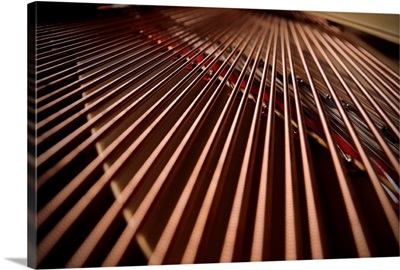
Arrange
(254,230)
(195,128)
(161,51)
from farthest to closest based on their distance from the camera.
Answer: (161,51)
(195,128)
(254,230)

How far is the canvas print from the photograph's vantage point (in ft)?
3.97

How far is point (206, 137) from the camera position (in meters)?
1.33

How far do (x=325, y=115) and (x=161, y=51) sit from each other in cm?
58

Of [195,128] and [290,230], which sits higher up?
[195,128]

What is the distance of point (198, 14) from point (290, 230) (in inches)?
29.9

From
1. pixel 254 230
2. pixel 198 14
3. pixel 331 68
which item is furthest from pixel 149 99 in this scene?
pixel 331 68

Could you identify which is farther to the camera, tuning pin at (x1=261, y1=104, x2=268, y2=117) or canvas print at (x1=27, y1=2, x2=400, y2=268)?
tuning pin at (x1=261, y1=104, x2=268, y2=117)

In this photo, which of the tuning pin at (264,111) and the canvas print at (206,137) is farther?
the tuning pin at (264,111)

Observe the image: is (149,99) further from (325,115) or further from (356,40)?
(356,40)

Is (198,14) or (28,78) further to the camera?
(198,14)

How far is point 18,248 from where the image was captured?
129cm

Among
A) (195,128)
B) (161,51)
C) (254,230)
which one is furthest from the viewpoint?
(161,51)

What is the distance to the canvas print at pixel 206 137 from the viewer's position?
1.21m

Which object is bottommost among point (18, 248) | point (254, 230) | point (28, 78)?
point (18, 248)
